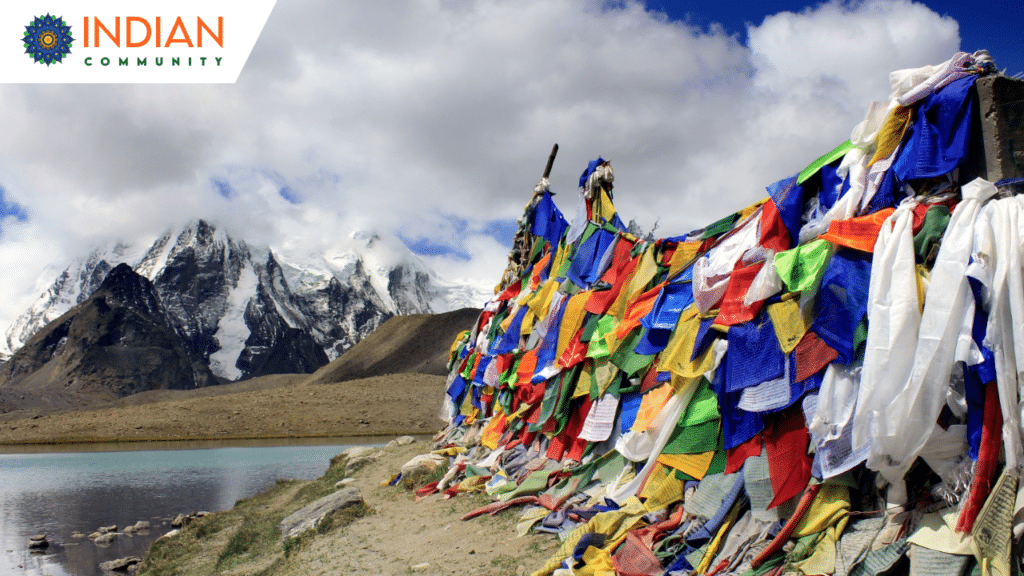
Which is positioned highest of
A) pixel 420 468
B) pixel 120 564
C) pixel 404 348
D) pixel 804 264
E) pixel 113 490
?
pixel 404 348

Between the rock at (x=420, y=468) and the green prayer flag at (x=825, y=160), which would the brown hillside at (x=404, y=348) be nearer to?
the rock at (x=420, y=468)

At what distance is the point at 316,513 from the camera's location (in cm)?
739

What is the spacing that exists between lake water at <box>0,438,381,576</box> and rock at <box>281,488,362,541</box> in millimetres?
2853

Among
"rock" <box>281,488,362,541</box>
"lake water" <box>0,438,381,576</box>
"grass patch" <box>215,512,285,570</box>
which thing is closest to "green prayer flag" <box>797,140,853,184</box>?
"rock" <box>281,488,362,541</box>

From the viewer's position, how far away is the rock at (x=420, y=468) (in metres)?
8.77

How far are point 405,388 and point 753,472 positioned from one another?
31511 millimetres

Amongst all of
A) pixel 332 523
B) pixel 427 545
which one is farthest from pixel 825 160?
pixel 332 523

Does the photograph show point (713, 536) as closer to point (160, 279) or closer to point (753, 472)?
point (753, 472)

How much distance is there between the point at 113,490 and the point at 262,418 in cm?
1695

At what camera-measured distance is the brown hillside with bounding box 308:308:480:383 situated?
51438 millimetres

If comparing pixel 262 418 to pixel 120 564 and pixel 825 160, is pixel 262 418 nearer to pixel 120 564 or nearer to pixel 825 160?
pixel 120 564

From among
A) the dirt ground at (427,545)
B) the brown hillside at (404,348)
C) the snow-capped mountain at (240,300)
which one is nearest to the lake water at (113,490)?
the dirt ground at (427,545)

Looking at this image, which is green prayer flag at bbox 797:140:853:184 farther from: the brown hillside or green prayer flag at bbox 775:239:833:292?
the brown hillside

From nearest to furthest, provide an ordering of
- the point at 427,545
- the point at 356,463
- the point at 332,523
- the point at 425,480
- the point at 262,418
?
1. the point at 427,545
2. the point at 332,523
3. the point at 425,480
4. the point at 356,463
5. the point at 262,418
